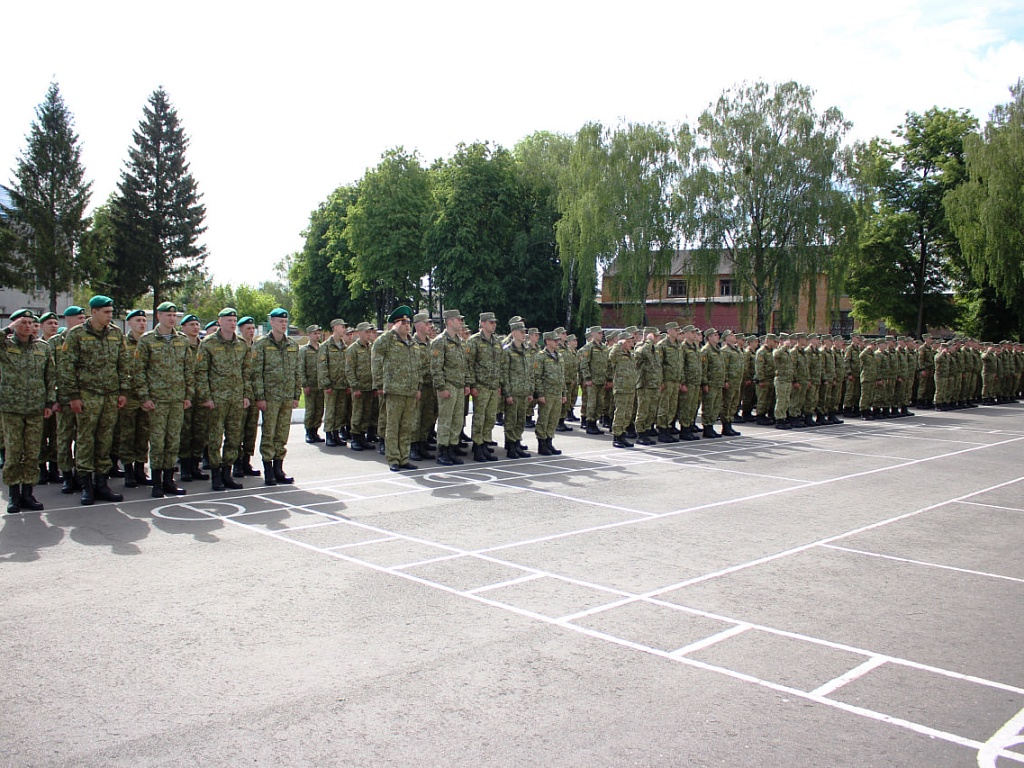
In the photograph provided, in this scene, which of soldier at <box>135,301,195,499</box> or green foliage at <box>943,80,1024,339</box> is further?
green foliage at <box>943,80,1024,339</box>

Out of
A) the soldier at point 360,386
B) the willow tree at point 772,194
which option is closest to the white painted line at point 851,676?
the soldier at point 360,386

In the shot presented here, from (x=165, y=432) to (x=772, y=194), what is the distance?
37.5 m

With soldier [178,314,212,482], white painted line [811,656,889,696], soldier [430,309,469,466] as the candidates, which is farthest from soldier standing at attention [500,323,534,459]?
white painted line [811,656,889,696]

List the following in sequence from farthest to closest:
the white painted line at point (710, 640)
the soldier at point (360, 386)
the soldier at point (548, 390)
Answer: the soldier at point (360, 386), the soldier at point (548, 390), the white painted line at point (710, 640)

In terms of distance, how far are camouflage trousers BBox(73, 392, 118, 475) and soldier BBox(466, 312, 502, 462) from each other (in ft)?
17.8

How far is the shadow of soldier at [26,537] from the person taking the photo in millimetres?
6797

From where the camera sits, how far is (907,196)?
164 ft

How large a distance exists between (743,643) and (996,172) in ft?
143

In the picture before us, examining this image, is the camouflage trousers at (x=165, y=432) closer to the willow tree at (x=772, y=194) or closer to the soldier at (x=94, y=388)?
the soldier at (x=94, y=388)

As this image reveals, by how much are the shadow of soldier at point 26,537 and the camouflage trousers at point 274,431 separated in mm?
2776

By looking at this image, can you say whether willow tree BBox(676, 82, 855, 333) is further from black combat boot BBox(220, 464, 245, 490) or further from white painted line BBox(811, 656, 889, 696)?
white painted line BBox(811, 656, 889, 696)

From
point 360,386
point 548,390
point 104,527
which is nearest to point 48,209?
point 360,386

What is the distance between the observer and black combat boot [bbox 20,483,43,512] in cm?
867

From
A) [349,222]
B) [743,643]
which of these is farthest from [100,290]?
[743,643]
